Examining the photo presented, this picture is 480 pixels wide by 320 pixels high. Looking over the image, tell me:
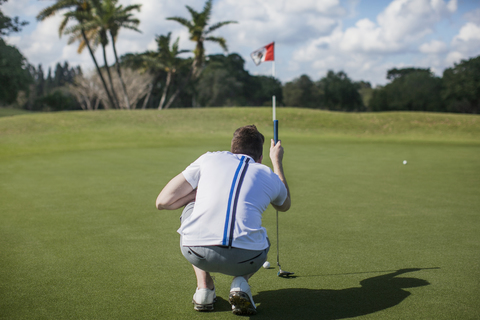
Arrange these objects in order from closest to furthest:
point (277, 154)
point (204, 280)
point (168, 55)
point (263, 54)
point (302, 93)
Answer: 1. point (204, 280)
2. point (277, 154)
3. point (263, 54)
4. point (168, 55)
5. point (302, 93)

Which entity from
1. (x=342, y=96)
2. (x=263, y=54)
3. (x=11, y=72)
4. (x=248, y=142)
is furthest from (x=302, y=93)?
(x=248, y=142)

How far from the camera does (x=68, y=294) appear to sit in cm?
337

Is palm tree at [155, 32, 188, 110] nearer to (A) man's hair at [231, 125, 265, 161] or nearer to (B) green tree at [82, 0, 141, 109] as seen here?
(B) green tree at [82, 0, 141, 109]

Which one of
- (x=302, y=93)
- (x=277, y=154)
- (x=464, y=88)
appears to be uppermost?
(x=302, y=93)

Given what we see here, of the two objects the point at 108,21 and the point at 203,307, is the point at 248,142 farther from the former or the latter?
the point at 108,21

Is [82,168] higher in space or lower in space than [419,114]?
lower

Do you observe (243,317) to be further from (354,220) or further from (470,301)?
(354,220)

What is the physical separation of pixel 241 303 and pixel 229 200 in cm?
78

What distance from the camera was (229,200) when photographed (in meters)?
2.73

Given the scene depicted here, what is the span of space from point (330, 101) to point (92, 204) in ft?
259

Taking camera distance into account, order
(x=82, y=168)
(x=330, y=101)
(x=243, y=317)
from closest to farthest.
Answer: (x=243, y=317), (x=82, y=168), (x=330, y=101)

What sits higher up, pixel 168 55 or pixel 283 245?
pixel 168 55

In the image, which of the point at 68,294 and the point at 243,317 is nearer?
the point at 243,317

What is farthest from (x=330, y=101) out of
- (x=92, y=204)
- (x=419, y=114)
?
(x=92, y=204)
